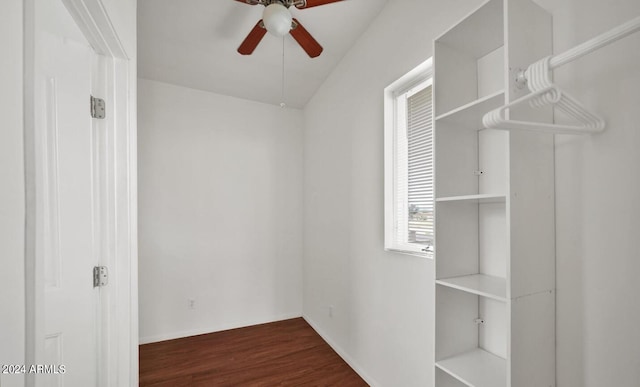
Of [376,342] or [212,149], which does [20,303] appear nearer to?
[376,342]

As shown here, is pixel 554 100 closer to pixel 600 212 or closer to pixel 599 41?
pixel 599 41

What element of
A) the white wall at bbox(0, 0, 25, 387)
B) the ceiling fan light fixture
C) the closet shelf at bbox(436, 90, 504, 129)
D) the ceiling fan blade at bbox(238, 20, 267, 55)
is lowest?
the white wall at bbox(0, 0, 25, 387)

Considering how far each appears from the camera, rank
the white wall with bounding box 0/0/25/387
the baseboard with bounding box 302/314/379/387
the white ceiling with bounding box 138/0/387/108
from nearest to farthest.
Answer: the white wall with bounding box 0/0/25/387 < the white ceiling with bounding box 138/0/387/108 < the baseboard with bounding box 302/314/379/387

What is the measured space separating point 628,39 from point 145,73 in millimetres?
3404

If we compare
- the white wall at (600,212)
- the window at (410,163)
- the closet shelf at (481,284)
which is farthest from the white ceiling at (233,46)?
the closet shelf at (481,284)

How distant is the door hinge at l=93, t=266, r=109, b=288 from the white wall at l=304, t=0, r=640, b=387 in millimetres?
1636

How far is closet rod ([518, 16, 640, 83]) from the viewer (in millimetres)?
689

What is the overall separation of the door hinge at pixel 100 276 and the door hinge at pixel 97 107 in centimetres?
70

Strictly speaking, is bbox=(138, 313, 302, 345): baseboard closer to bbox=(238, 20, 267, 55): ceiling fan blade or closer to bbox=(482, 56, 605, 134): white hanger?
bbox=(238, 20, 267, 55): ceiling fan blade

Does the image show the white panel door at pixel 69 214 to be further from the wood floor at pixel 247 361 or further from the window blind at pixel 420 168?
the window blind at pixel 420 168

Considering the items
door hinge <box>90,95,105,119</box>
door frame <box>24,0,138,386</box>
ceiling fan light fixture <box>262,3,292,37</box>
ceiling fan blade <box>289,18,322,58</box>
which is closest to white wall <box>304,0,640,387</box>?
ceiling fan blade <box>289,18,322,58</box>

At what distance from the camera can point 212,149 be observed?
127 inches

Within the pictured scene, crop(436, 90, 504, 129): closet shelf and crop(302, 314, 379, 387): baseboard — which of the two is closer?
crop(436, 90, 504, 129): closet shelf

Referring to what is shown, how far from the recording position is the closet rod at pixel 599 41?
0.69m
